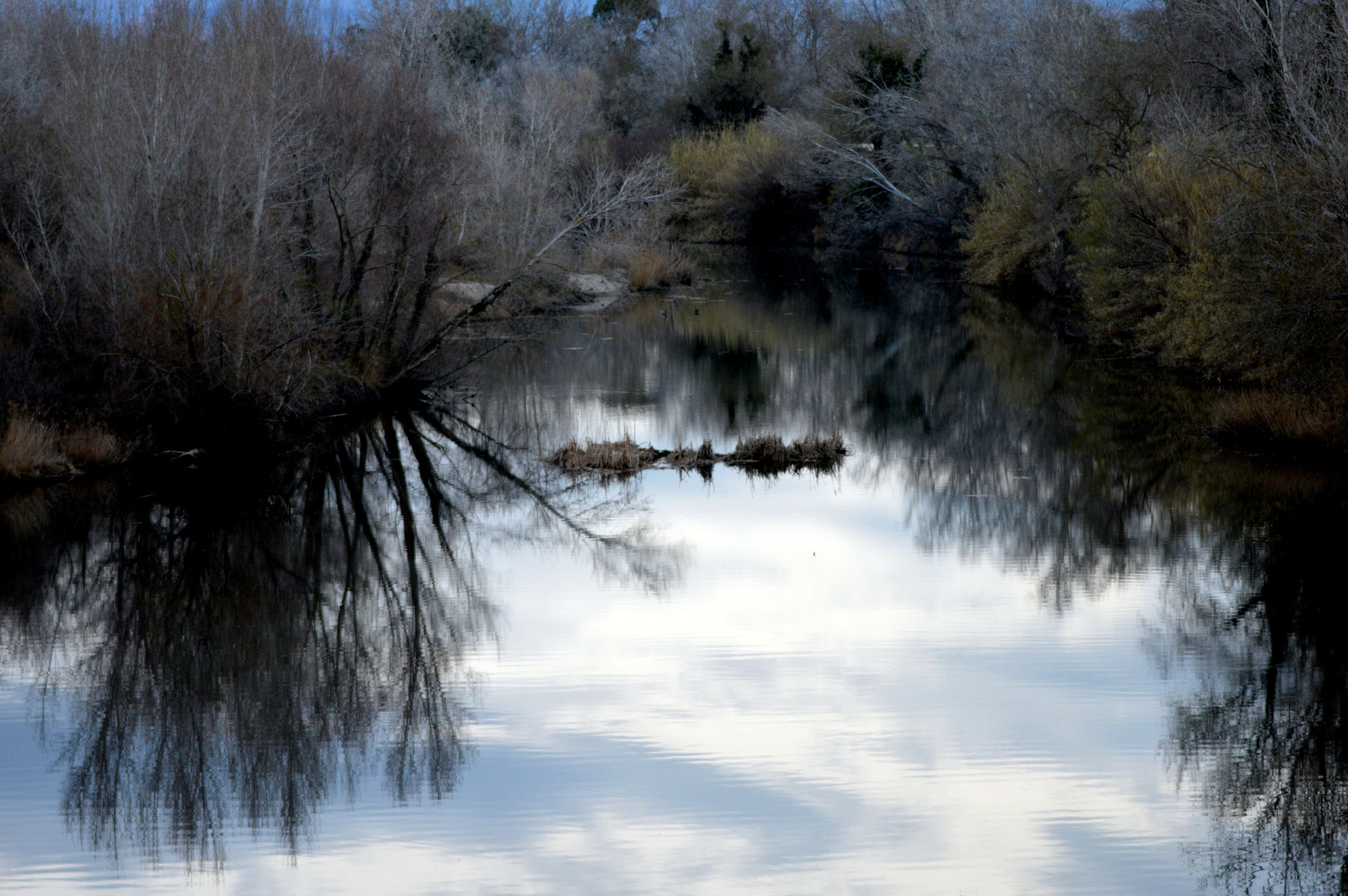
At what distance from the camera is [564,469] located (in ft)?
52.6

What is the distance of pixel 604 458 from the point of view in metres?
15.9

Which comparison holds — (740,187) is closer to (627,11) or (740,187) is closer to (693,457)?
(627,11)

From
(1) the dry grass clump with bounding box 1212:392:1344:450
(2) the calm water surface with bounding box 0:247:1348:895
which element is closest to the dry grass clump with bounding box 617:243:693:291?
(2) the calm water surface with bounding box 0:247:1348:895

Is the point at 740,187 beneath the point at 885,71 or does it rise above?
beneath

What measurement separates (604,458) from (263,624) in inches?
237

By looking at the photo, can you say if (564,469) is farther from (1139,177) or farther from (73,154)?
(1139,177)

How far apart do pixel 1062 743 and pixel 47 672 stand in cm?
683

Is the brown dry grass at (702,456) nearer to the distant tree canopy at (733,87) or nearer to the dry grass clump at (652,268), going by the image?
the dry grass clump at (652,268)

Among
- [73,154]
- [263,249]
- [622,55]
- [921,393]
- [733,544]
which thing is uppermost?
[622,55]

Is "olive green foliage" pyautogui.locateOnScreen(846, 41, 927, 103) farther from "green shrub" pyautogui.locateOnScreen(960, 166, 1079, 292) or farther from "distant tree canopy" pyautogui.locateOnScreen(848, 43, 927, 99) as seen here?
"green shrub" pyautogui.locateOnScreen(960, 166, 1079, 292)

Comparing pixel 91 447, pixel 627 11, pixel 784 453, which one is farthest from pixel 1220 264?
pixel 627 11

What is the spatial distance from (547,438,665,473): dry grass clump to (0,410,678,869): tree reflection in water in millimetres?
502

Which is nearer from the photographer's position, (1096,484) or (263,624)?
(263,624)

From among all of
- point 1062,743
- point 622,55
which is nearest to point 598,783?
point 1062,743
